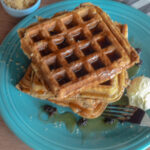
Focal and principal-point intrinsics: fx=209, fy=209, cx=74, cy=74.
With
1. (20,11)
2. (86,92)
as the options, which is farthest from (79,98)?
(20,11)

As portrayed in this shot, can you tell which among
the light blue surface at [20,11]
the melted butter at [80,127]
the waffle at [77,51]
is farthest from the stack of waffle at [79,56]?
the light blue surface at [20,11]

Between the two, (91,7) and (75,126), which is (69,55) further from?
(75,126)

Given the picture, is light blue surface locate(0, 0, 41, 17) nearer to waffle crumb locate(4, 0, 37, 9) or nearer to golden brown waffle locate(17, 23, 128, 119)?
waffle crumb locate(4, 0, 37, 9)

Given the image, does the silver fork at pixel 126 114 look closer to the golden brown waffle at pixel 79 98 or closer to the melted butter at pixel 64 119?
the golden brown waffle at pixel 79 98

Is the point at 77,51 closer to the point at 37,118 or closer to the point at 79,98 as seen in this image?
the point at 79,98

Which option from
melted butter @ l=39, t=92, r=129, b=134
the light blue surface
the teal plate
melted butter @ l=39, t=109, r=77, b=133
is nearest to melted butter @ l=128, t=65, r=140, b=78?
the teal plate
